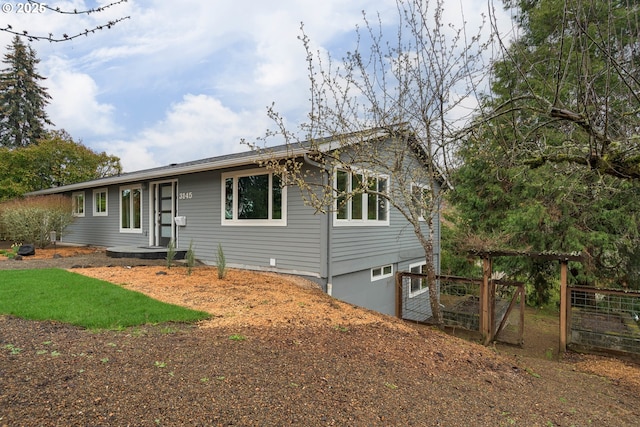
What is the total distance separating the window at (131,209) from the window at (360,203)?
7.01 meters

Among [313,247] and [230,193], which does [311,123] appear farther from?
[230,193]

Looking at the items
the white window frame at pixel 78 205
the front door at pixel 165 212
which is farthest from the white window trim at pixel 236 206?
the white window frame at pixel 78 205

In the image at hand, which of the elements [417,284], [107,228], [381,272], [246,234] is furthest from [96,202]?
[417,284]

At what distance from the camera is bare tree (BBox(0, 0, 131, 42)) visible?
2391 millimetres

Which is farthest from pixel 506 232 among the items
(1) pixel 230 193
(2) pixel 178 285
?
(2) pixel 178 285

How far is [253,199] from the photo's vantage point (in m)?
8.09

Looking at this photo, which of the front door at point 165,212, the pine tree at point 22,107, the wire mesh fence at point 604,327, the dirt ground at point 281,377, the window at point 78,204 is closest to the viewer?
the dirt ground at point 281,377

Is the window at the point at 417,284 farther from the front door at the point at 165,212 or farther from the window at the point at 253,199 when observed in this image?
the front door at the point at 165,212

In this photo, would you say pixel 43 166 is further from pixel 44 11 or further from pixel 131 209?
pixel 44 11

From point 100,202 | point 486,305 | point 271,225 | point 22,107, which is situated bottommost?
point 486,305

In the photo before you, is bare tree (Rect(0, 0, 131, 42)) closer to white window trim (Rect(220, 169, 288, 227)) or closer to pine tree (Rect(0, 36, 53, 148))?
white window trim (Rect(220, 169, 288, 227))

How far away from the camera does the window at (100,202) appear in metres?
12.8

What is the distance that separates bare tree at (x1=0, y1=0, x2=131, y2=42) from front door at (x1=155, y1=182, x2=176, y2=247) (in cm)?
762

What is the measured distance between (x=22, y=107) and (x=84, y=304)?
31.3 metres
